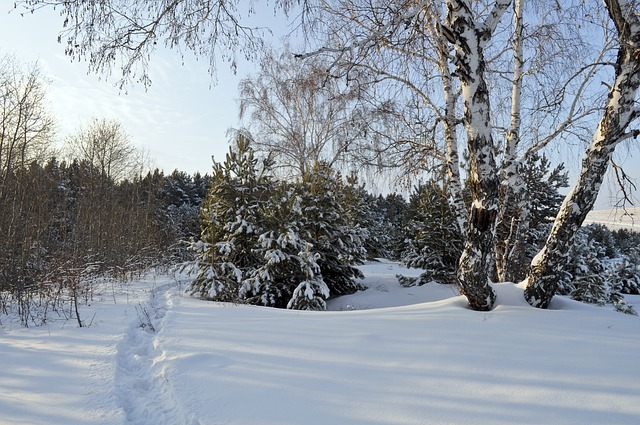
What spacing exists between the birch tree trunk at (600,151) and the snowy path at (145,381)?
12.8 feet

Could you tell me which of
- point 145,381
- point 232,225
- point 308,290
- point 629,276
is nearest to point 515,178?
point 308,290

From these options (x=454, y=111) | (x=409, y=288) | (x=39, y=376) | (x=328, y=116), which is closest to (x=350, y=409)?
(x=39, y=376)

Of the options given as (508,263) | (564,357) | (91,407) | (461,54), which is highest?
(461,54)

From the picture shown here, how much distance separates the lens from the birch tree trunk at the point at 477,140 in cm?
387

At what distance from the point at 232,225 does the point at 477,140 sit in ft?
20.6

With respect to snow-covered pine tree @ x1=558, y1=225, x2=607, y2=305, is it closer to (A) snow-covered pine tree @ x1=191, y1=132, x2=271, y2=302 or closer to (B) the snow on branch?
(B) the snow on branch

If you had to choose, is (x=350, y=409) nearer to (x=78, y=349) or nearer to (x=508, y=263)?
(x=78, y=349)

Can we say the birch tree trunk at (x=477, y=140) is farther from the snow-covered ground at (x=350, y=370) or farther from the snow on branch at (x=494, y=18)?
the snow-covered ground at (x=350, y=370)

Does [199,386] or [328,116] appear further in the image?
[328,116]

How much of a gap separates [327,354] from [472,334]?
1351 millimetres

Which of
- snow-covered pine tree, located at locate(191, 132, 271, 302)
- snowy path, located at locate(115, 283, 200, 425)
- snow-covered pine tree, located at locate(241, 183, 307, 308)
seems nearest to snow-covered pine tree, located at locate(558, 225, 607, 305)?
snow-covered pine tree, located at locate(241, 183, 307, 308)

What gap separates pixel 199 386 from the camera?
9.48 ft

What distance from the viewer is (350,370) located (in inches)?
117

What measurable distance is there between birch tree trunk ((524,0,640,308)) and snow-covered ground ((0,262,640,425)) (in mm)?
380
